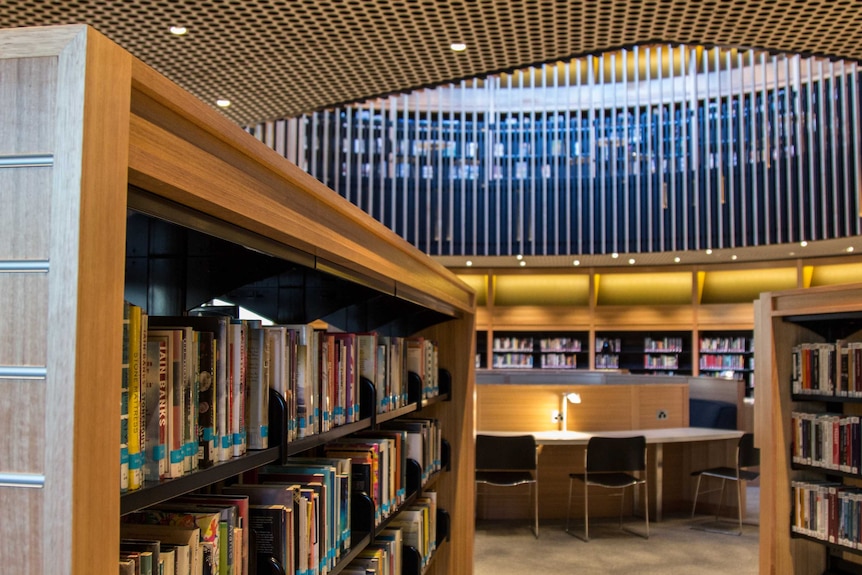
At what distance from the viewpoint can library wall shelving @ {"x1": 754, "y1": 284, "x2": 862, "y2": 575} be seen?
455 cm

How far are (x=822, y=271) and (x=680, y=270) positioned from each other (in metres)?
2.23

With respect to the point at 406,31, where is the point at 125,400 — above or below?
below

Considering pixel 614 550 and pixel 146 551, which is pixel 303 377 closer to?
pixel 146 551

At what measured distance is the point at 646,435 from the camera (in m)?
7.63

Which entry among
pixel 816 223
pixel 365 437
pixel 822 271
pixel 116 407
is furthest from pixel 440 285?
pixel 822 271

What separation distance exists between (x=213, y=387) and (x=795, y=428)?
4178mm

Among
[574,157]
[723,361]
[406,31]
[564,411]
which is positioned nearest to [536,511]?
[564,411]

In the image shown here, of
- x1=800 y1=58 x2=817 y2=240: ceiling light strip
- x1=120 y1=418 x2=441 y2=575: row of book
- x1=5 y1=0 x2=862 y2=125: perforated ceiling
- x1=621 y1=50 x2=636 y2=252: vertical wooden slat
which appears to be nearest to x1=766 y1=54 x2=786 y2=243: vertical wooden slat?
x1=800 y1=58 x2=817 y2=240: ceiling light strip

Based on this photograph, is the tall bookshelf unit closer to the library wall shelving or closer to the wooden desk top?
the library wall shelving

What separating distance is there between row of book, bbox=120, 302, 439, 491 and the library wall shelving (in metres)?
3.32

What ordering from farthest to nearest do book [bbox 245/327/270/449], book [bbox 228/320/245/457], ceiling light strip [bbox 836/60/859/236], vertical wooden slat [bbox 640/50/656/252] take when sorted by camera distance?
vertical wooden slat [bbox 640/50/656/252], ceiling light strip [bbox 836/60/859/236], book [bbox 245/327/270/449], book [bbox 228/320/245/457]

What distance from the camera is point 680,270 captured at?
14.1 metres

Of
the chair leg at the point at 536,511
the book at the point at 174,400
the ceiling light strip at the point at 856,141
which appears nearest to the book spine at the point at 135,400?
the book at the point at 174,400

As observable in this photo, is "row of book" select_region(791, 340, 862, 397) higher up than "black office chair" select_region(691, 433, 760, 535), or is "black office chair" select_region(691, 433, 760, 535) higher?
"row of book" select_region(791, 340, 862, 397)
